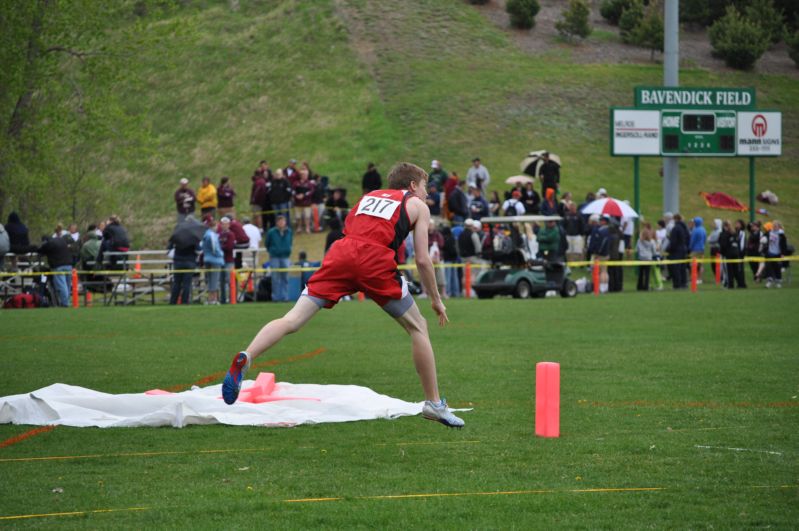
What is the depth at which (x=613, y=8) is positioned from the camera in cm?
7712

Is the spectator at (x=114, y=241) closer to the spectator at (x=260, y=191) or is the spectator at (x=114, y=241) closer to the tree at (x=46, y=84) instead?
the tree at (x=46, y=84)

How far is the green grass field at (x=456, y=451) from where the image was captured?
6461mm

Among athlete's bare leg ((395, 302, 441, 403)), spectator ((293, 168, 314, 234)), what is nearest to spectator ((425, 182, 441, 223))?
spectator ((293, 168, 314, 234))

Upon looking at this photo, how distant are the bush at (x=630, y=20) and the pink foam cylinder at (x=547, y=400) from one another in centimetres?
6531

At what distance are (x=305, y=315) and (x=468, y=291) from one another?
76.3 ft

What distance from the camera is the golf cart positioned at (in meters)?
30.8

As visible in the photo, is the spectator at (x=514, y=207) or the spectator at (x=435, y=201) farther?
the spectator at (x=435, y=201)

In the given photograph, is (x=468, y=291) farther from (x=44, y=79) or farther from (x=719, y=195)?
(x=719, y=195)

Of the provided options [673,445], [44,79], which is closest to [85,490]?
[673,445]

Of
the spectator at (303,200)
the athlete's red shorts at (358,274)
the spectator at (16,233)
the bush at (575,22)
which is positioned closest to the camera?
the athlete's red shorts at (358,274)

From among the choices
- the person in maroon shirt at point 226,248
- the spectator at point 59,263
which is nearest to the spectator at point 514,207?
the person in maroon shirt at point 226,248

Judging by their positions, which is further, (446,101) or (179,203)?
(446,101)

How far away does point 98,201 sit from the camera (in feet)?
167

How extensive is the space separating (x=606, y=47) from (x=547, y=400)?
6612cm
